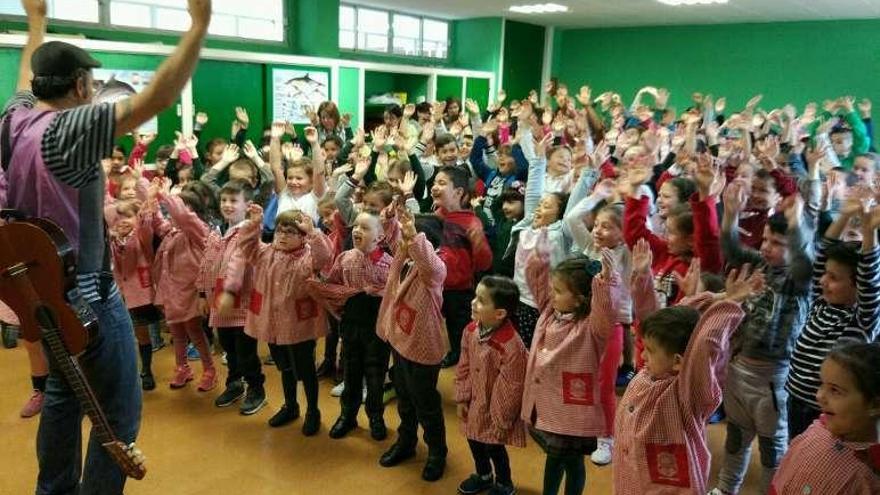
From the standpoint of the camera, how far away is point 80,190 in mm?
1576

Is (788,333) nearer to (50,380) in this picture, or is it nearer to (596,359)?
(596,359)

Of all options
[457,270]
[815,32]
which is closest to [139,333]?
[457,270]

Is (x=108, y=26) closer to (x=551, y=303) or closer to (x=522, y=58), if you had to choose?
(x=551, y=303)

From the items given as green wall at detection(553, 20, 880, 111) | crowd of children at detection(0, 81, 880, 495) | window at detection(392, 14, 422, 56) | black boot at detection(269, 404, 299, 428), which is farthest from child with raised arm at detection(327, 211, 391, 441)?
green wall at detection(553, 20, 880, 111)

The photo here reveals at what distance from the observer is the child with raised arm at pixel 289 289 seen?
290cm

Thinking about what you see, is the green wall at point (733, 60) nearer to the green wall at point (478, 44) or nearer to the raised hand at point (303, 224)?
the green wall at point (478, 44)

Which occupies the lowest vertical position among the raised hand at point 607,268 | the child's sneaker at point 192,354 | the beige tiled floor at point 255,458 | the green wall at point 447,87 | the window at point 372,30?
the beige tiled floor at point 255,458

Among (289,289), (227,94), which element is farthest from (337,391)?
(227,94)

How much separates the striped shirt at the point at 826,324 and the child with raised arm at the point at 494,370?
0.90 meters

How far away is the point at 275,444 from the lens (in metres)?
2.96

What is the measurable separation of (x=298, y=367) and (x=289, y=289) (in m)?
0.38

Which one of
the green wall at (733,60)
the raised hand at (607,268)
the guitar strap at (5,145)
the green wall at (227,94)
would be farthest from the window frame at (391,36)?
the guitar strap at (5,145)

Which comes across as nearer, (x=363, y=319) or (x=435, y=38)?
(x=363, y=319)

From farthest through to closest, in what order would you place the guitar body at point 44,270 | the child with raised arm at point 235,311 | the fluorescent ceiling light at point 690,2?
1. the fluorescent ceiling light at point 690,2
2. the child with raised arm at point 235,311
3. the guitar body at point 44,270
